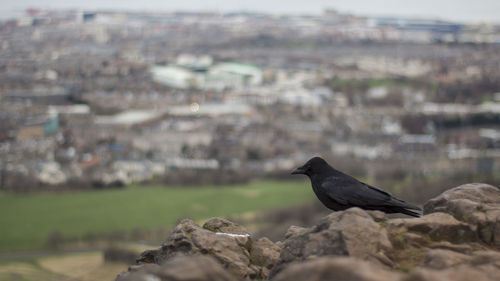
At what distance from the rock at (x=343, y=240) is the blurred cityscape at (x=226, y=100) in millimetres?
35406

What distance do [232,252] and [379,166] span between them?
1637 inches

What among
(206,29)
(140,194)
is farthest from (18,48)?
(206,29)

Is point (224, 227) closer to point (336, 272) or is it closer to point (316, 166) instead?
point (316, 166)

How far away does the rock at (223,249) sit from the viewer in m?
7.22

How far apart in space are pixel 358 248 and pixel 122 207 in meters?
33.2

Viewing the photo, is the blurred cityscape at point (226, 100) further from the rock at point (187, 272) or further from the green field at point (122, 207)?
the rock at point (187, 272)

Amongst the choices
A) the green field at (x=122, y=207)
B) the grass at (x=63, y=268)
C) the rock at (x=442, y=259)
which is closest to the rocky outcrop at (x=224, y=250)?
the rock at (x=442, y=259)

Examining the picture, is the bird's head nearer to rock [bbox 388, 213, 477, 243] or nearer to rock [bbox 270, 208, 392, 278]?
rock [bbox 388, 213, 477, 243]

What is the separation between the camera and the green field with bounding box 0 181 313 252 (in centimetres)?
3431

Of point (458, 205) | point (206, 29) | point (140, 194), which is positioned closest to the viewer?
point (458, 205)

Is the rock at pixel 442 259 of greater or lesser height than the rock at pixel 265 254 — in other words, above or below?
above

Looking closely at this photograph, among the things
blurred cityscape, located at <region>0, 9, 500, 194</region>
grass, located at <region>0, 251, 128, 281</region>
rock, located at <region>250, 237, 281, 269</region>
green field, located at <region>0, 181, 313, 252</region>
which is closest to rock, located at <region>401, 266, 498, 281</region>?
rock, located at <region>250, 237, 281, 269</region>

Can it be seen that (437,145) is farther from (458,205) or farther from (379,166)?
(458,205)

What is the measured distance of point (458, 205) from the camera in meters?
7.39
